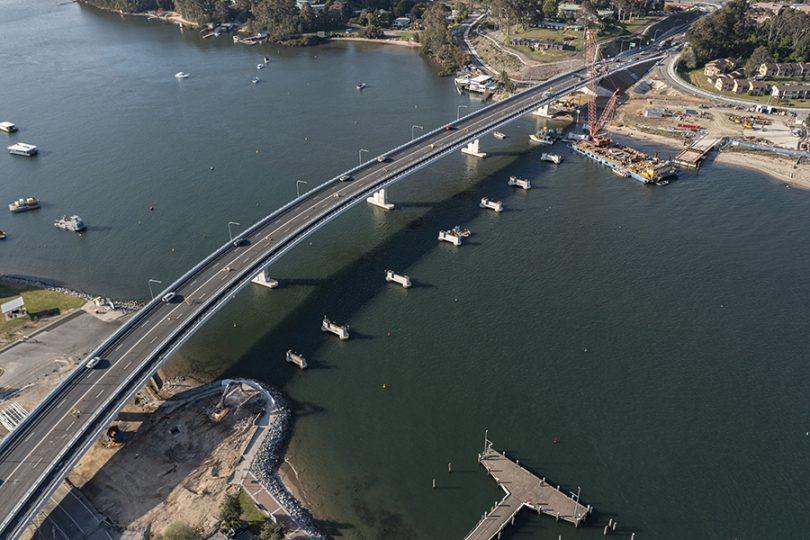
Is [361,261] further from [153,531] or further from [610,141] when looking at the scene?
[610,141]

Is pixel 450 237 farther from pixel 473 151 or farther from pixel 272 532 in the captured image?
pixel 272 532

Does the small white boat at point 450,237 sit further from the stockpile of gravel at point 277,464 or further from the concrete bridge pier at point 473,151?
the stockpile of gravel at point 277,464

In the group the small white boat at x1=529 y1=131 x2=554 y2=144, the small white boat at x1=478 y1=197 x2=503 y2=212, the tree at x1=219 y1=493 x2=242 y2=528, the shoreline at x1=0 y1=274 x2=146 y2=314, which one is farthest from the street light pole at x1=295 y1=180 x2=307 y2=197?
the tree at x1=219 y1=493 x2=242 y2=528

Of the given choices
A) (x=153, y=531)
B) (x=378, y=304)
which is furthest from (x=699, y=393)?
(x=153, y=531)

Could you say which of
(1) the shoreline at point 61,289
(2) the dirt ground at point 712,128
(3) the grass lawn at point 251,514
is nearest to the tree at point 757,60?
(2) the dirt ground at point 712,128

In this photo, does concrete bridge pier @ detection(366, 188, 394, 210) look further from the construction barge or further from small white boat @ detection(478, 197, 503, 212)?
the construction barge

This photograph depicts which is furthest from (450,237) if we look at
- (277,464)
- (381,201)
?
(277,464)
